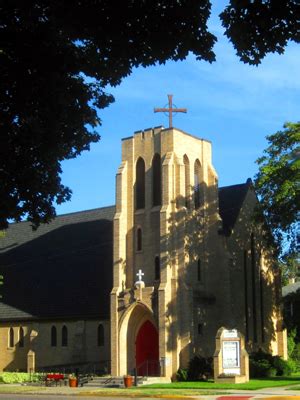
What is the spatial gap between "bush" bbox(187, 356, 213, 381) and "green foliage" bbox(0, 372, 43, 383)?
9.48 m

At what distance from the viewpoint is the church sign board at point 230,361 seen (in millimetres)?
35406

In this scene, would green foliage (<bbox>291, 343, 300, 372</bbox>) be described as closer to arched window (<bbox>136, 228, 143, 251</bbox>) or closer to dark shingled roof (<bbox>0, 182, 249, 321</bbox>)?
dark shingled roof (<bbox>0, 182, 249, 321</bbox>)

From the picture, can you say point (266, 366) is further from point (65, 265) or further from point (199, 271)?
point (65, 265)

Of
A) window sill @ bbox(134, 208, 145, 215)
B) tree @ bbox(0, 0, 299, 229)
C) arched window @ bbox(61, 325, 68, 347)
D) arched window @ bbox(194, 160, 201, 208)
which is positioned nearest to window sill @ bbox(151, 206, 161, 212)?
window sill @ bbox(134, 208, 145, 215)

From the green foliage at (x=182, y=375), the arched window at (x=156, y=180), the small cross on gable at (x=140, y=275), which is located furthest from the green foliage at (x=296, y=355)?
the arched window at (x=156, y=180)

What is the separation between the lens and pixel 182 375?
37156mm

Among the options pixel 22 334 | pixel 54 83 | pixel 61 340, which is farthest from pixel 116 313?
pixel 54 83

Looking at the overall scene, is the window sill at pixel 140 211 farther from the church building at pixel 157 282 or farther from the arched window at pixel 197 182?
the arched window at pixel 197 182

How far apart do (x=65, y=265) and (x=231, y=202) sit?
1221 cm

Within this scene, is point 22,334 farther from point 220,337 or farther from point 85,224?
point 220,337

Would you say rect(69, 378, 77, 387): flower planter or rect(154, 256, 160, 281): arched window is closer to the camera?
rect(69, 378, 77, 387): flower planter

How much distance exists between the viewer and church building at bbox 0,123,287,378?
3903 cm

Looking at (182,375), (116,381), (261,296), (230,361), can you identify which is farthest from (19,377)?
(261,296)

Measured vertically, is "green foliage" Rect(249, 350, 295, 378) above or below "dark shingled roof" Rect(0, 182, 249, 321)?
below
